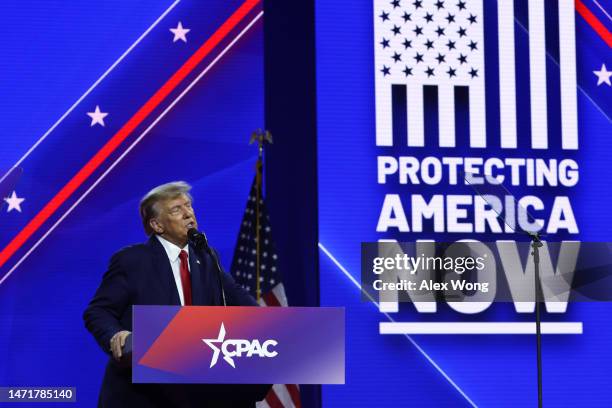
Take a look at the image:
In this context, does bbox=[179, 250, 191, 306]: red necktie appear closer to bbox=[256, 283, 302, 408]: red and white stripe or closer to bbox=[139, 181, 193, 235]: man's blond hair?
bbox=[139, 181, 193, 235]: man's blond hair

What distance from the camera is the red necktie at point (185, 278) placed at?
11.2 ft

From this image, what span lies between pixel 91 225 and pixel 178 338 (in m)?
2.41

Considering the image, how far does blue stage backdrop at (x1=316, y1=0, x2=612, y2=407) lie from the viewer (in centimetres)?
533

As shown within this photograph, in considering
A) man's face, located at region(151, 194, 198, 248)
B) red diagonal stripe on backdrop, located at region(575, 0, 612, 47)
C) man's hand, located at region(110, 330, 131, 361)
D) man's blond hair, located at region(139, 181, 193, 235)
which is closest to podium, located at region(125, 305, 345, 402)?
man's hand, located at region(110, 330, 131, 361)

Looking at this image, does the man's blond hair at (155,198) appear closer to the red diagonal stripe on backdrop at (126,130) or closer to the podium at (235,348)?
the podium at (235,348)

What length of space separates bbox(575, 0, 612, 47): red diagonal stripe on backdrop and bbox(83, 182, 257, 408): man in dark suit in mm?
3006

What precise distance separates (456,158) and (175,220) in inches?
89.0

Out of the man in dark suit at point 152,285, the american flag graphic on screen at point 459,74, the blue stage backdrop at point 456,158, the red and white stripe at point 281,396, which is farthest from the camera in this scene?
the american flag graphic on screen at point 459,74

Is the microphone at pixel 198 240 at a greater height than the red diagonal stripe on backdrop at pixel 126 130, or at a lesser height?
lesser

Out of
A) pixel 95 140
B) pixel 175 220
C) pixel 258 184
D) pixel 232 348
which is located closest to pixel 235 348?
pixel 232 348

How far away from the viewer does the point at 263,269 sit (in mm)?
5152

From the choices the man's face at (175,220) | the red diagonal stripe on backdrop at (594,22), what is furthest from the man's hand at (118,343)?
the red diagonal stripe on backdrop at (594,22)

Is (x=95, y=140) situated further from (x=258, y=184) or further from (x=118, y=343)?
(x=118, y=343)

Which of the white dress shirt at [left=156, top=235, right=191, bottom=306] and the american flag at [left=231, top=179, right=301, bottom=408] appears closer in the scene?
the white dress shirt at [left=156, top=235, right=191, bottom=306]
